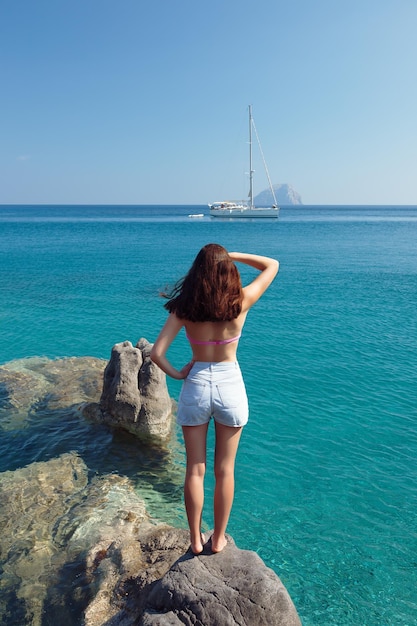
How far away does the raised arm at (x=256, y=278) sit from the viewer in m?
4.46

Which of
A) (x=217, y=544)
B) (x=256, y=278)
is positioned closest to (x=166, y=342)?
(x=256, y=278)

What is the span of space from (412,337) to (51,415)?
15.1 m

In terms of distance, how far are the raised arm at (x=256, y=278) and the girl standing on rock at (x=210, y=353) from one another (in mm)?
10

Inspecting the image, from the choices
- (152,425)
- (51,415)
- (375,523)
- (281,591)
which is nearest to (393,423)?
(375,523)

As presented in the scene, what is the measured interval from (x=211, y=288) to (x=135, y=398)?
26.4 ft

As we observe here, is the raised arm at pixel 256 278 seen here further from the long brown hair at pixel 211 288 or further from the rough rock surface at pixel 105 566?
the rough rock surface at pixel 105 566

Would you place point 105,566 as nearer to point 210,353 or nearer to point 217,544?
point 217,544

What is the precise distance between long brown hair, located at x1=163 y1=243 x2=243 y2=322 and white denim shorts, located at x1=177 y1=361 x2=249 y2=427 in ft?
1.80

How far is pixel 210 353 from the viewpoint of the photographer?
4.45 metres

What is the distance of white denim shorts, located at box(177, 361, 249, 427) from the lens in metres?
4.39

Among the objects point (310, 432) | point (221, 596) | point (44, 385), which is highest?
point (221, 596)

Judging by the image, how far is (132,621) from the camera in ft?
17.5

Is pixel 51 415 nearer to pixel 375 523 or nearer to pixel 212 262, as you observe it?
pixel 375 523

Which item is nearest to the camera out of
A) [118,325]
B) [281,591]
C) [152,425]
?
[281,591]
